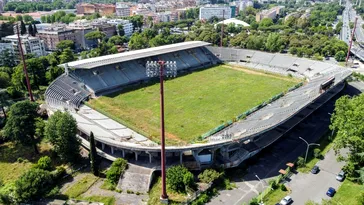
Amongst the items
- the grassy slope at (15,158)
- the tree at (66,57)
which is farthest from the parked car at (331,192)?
the tree at (66,57)

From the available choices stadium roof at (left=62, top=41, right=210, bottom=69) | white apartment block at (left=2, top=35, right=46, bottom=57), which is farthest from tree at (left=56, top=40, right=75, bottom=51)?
stadium roof at (left=62, top=41, right=210, bottom=69)

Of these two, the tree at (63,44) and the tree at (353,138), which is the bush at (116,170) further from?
the tree at (63,44)

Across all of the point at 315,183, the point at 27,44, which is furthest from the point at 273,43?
the point at 27,44

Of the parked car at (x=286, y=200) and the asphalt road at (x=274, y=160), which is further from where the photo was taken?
the asphalt road at (x=274, y=160)

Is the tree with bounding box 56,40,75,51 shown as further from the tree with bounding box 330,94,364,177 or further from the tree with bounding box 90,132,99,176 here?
the tree with bounding box 330,94,364,177

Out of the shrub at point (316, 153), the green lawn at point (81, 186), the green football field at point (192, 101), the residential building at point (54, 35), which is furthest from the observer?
the residential building at point (54, 35)
